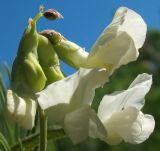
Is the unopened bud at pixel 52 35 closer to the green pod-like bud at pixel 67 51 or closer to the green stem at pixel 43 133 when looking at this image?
the green pod-like bud at pixel 67 51

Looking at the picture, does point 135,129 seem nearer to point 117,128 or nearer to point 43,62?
point 117,128

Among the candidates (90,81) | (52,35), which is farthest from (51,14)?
(90,81)

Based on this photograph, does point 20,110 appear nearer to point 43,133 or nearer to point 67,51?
point 43,133

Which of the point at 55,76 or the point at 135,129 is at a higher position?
the point at 55,76

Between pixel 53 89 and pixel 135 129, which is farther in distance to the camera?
pixel 135 129

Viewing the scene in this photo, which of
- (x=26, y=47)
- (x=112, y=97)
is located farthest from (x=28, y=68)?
(x=112, y=97)
